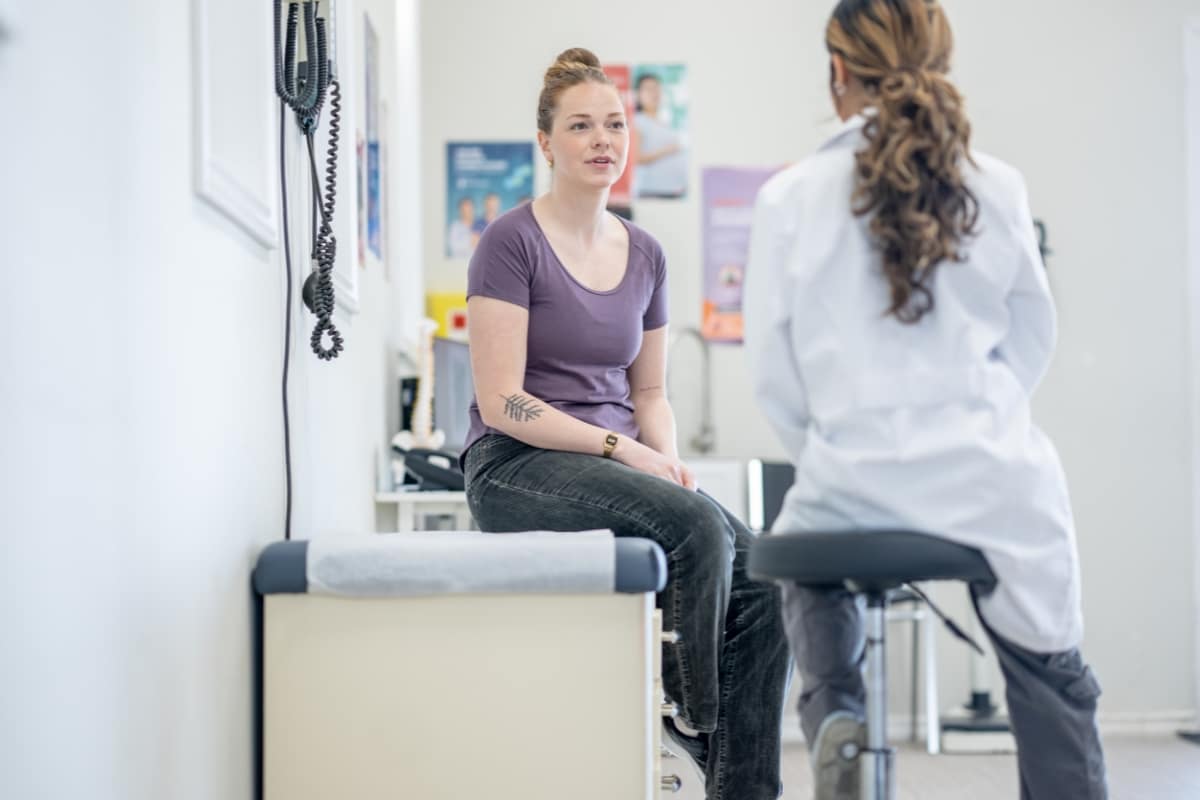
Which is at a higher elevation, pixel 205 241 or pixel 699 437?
pixel 205 241

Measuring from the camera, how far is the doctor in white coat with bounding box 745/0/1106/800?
144 centimetres

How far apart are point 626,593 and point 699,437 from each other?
287 centimetres

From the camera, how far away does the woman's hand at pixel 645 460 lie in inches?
77.8

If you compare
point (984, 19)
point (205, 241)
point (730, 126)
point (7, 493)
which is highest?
point (984, 19)

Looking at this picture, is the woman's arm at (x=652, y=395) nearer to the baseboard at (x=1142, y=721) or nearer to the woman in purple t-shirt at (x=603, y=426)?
the woman in purple t-shirt at (x=603, y=426)

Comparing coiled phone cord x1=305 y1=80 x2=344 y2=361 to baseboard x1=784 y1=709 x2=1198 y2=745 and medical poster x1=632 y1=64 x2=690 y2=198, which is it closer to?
medical poster x1=632 y1=64 x2=690 y2=198

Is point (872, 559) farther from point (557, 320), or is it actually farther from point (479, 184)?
point (479, 184)

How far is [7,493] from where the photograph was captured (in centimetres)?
91

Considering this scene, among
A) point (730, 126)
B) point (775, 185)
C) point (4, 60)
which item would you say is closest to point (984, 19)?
point (730, 126)

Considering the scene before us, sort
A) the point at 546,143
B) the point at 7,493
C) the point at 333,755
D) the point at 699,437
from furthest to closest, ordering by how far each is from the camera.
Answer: the point at 699,437
the point at 546,143
the point at 333,755
the point at 7,493

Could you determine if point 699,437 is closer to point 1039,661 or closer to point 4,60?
point 1039,661

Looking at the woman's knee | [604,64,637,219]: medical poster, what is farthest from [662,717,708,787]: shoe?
[604,64,637,219]: medical poster

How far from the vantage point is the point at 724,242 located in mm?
4496

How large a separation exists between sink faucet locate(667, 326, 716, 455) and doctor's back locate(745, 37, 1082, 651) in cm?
289
